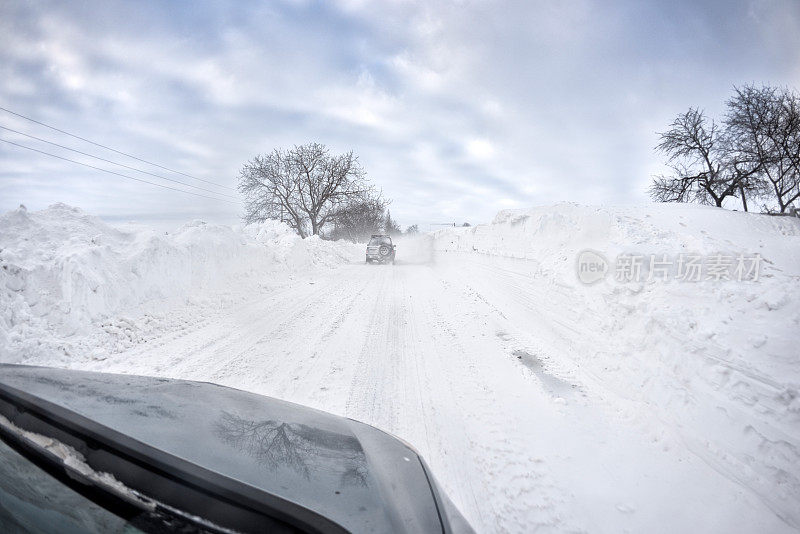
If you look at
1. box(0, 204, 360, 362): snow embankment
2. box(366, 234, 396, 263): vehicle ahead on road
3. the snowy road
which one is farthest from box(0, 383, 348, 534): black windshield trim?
box(366, 234, 396, 263): vehicle ahead on road

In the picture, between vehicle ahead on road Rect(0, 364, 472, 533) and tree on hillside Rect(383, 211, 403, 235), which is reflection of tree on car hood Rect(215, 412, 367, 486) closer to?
vehicle ahead on road Rect(0, 364, 472, 533)

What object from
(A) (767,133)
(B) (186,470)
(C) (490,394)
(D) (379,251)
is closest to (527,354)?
(C) (490,394)

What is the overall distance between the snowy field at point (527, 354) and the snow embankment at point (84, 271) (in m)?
0.03

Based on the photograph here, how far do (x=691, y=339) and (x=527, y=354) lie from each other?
6.43 ft

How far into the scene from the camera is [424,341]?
5.37m

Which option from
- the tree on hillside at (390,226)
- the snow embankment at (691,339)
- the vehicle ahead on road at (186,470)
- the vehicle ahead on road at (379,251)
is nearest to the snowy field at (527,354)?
the snow embankment at (691,339)

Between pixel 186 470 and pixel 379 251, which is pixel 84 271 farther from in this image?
pixel 379 251

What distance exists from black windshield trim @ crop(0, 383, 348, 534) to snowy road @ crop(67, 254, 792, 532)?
1656 millimetres

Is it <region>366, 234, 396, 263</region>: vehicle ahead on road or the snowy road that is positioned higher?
<region>366, 234, 396, 263</region>: vehicle ahead on road

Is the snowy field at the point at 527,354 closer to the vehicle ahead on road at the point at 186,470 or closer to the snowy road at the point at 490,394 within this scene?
the snowy road at the point at 490,394

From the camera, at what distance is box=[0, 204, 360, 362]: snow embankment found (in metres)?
4.69

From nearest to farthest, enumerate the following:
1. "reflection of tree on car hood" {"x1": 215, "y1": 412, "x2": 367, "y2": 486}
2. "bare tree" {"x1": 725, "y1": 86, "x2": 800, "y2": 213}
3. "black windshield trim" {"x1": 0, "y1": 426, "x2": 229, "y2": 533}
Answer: "black windshield trim" {"x1": 0, "y1": 426, "x2": 229, "y2": 533} → "reflection of tree on car hood" {"x1": 215, "y1": 412, "x2": 367, "y2": 486} → "bare tree" {"x1": 725, "y1": 86, "x2": 800, "y2": 213}

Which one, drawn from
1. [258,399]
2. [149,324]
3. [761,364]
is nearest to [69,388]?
[258,399]

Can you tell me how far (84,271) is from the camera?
18.3ft
